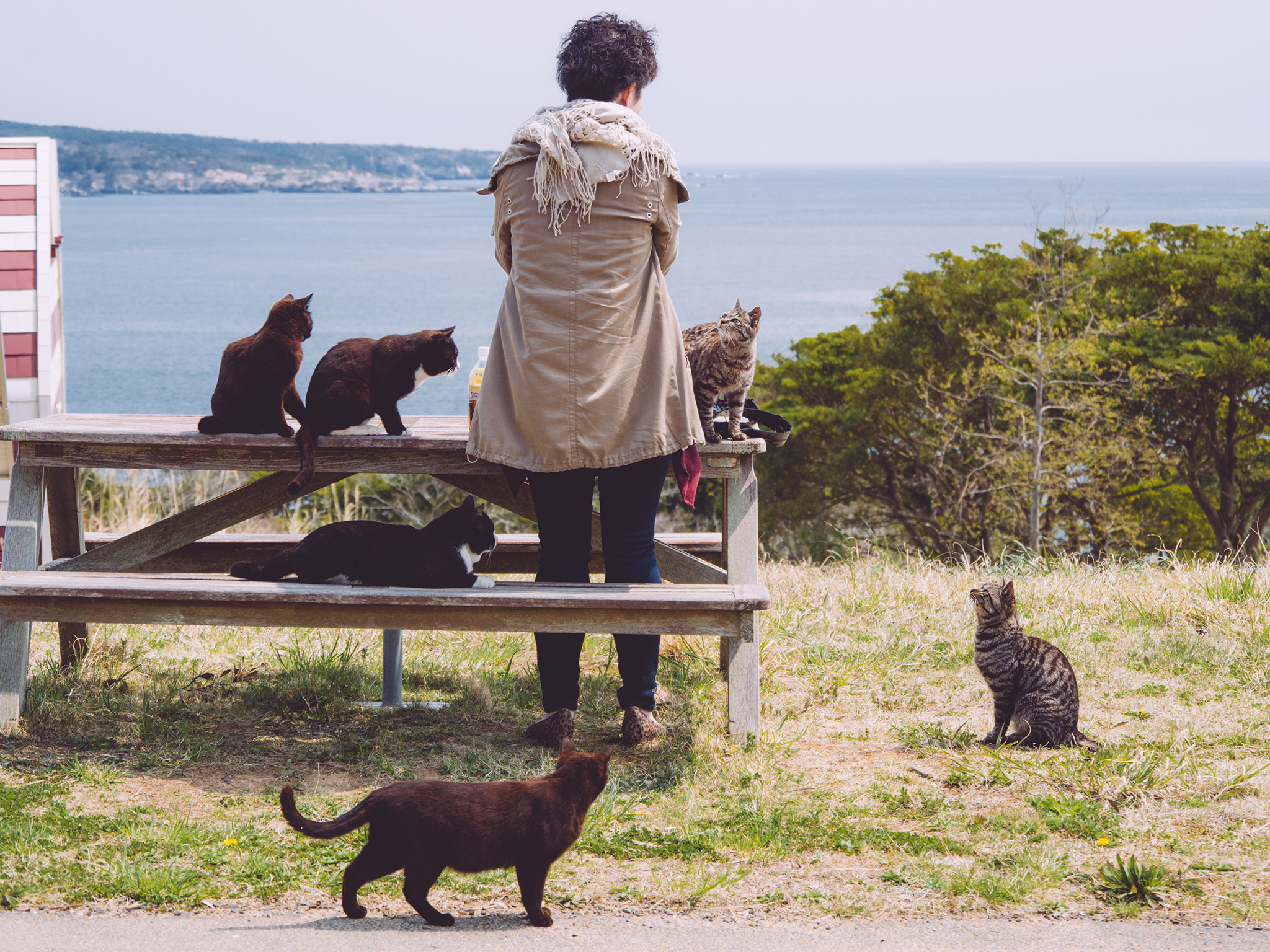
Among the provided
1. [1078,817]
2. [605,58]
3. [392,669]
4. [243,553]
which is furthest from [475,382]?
[1078,817]

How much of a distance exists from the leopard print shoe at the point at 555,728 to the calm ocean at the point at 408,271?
53.9ft

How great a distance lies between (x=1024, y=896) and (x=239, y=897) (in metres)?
1.69

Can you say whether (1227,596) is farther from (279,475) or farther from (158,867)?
(158,867)

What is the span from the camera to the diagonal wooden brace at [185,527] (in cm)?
385

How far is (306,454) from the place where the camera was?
327cm

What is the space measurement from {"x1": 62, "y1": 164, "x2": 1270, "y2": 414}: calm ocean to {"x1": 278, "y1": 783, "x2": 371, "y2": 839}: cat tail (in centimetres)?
1749

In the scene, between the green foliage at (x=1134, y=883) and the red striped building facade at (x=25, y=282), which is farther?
the red striped building facade at (x=25, y=282)

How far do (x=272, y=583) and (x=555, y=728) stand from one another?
95cm

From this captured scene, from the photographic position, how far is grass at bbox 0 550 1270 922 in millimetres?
2354

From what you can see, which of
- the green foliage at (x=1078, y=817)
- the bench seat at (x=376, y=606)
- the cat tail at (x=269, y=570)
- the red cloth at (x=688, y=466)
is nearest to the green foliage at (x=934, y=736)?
the green foliage at (x=1078, y=817)

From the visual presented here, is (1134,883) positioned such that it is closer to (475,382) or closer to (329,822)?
(329,822)

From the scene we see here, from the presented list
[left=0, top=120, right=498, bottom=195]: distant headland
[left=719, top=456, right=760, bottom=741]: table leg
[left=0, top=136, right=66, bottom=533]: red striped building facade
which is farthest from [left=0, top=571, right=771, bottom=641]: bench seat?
[left=0, top=120, right=498, bottom=195]: distant headland

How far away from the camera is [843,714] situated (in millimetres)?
3756

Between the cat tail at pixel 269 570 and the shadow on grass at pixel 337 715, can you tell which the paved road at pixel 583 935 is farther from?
the cat tail at pixel 269 570
